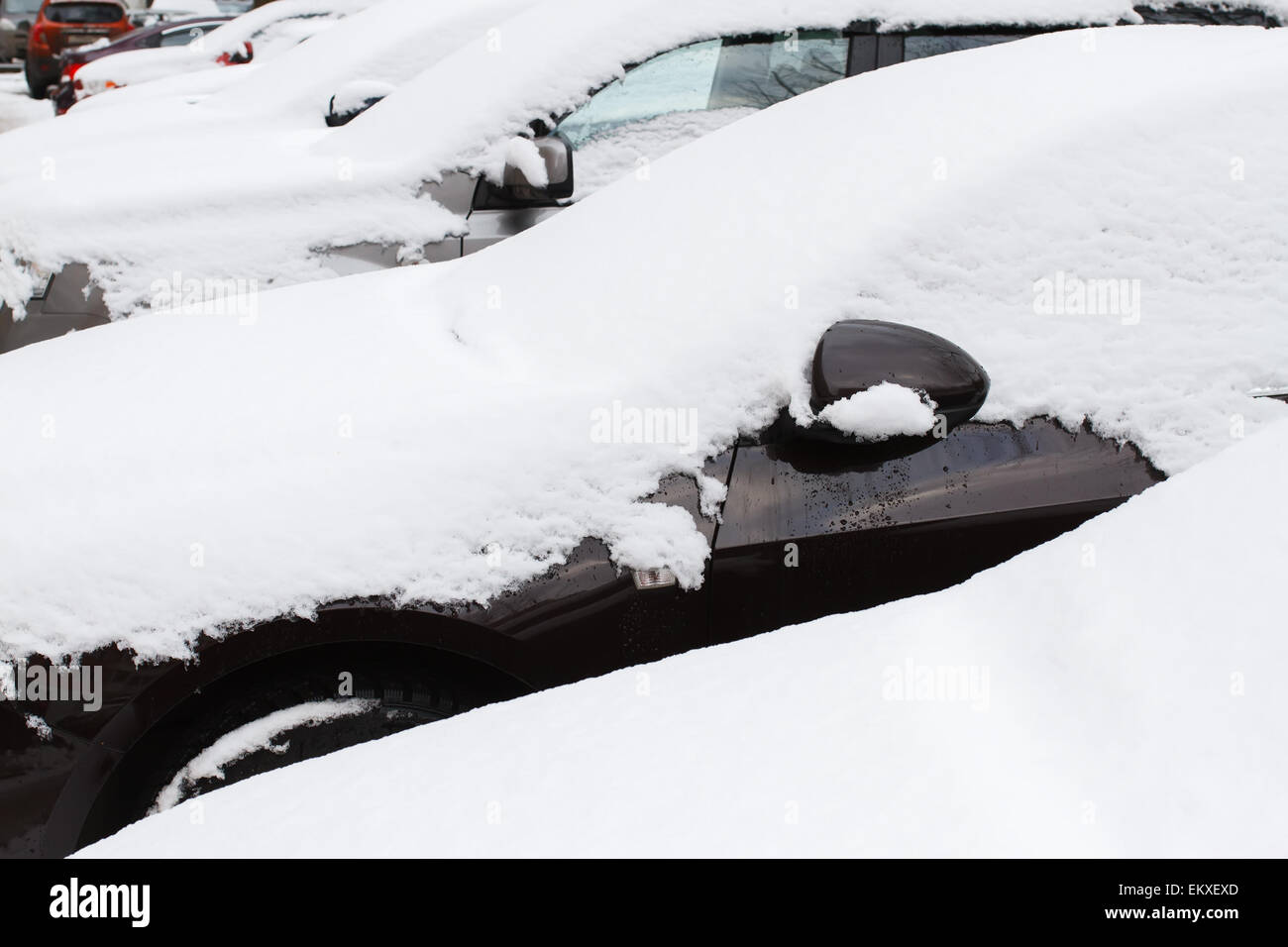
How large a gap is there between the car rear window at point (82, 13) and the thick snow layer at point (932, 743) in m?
18.0

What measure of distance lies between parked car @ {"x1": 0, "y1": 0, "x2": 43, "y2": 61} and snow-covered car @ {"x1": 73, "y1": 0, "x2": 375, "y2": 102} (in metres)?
9.20

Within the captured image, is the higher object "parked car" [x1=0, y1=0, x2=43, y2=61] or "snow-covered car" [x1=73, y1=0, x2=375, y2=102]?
"snow-covered car" [x1=73, y1=0, x2=375, y2=102]

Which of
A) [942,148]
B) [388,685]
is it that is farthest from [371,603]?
[942,148]

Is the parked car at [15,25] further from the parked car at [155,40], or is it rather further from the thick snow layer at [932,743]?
the thick snow layer at [932,743]

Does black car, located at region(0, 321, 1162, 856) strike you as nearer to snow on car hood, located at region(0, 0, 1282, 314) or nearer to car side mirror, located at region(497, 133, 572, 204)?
car side mirror, located at region(497, 133, 572, 204)

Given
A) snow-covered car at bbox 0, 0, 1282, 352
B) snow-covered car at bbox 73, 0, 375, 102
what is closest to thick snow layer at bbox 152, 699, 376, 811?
snow-covered car at bbox 0, 0, 1282, 352

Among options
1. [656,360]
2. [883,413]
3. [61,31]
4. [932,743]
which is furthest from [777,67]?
[61,31]

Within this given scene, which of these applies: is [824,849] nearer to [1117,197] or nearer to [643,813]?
[643,813]

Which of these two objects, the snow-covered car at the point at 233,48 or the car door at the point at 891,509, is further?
the snow-covered car at the point at 233,48

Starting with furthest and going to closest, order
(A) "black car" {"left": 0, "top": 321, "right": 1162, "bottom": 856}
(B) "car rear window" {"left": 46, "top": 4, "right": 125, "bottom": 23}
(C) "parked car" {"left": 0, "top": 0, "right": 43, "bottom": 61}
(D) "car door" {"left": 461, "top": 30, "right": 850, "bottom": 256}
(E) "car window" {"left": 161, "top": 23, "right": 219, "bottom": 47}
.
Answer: (C) "parked car" {"left": 0, "top": 0, "right": 43, "bottom": 61} < (B) "car rear window" {"left": 46, "top": 4, "right": 125, "bottom": 23} < (E) "car window" {"left": 161, "top": 23, "right": 219, "bottom": 47} < (D) "car door" {"left": 461, "top": 30, "right": 850, "bottom": 256} < (A) "black car" {"left": 0, "top": 321, "right": 1162, "bottom": 856}

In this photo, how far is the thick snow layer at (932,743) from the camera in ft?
3.63

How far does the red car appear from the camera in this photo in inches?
621

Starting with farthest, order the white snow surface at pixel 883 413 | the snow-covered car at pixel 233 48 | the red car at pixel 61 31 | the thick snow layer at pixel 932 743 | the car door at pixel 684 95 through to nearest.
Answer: the red car at pixel 61 31
the snow-covered car at pixel 233 48
the car door at pixel 684 95
the white snow surface at pixel 883 413
the thick snow layer at pixel 932 743

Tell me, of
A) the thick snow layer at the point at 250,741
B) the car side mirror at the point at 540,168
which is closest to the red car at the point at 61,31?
the car side mirror at the point at 540,168
